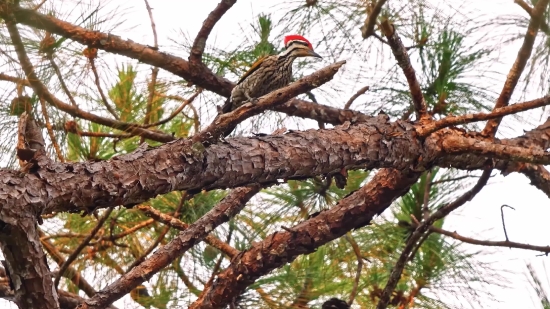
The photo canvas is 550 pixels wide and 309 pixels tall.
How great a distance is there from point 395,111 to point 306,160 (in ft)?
2.71

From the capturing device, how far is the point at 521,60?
Answer: 6.53ft

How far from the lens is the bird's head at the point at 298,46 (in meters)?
2.37

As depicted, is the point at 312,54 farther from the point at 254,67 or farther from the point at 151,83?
the point at 151,83

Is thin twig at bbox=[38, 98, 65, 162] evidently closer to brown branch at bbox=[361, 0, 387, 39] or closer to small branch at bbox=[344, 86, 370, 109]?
brown branch at bbox=[361, 0, 387, 39]

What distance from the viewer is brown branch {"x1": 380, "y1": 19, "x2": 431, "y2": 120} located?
6.14ft

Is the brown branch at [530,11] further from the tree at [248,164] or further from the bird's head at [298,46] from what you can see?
the bird's head at [298,46]

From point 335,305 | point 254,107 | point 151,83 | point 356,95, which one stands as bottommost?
point 335,305

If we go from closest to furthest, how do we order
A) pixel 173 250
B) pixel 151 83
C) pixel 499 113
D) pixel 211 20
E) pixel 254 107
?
pixel 254 107
pixel 499 113
pixel 173 250
pixel 211 20
pixel 151 83

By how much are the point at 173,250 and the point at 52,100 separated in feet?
1.70

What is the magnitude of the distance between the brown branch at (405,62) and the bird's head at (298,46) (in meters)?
0.45

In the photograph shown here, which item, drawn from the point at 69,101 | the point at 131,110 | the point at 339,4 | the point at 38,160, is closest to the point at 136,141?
the point at 131,110

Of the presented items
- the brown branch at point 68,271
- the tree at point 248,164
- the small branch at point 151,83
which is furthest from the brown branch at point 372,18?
the brown branch at point 68,271

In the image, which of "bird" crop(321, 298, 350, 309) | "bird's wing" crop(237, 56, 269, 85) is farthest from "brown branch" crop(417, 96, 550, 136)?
"bird's wing" crop(237, 56, 269, 85)

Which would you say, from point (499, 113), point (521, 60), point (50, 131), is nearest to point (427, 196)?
point (521, 60)
